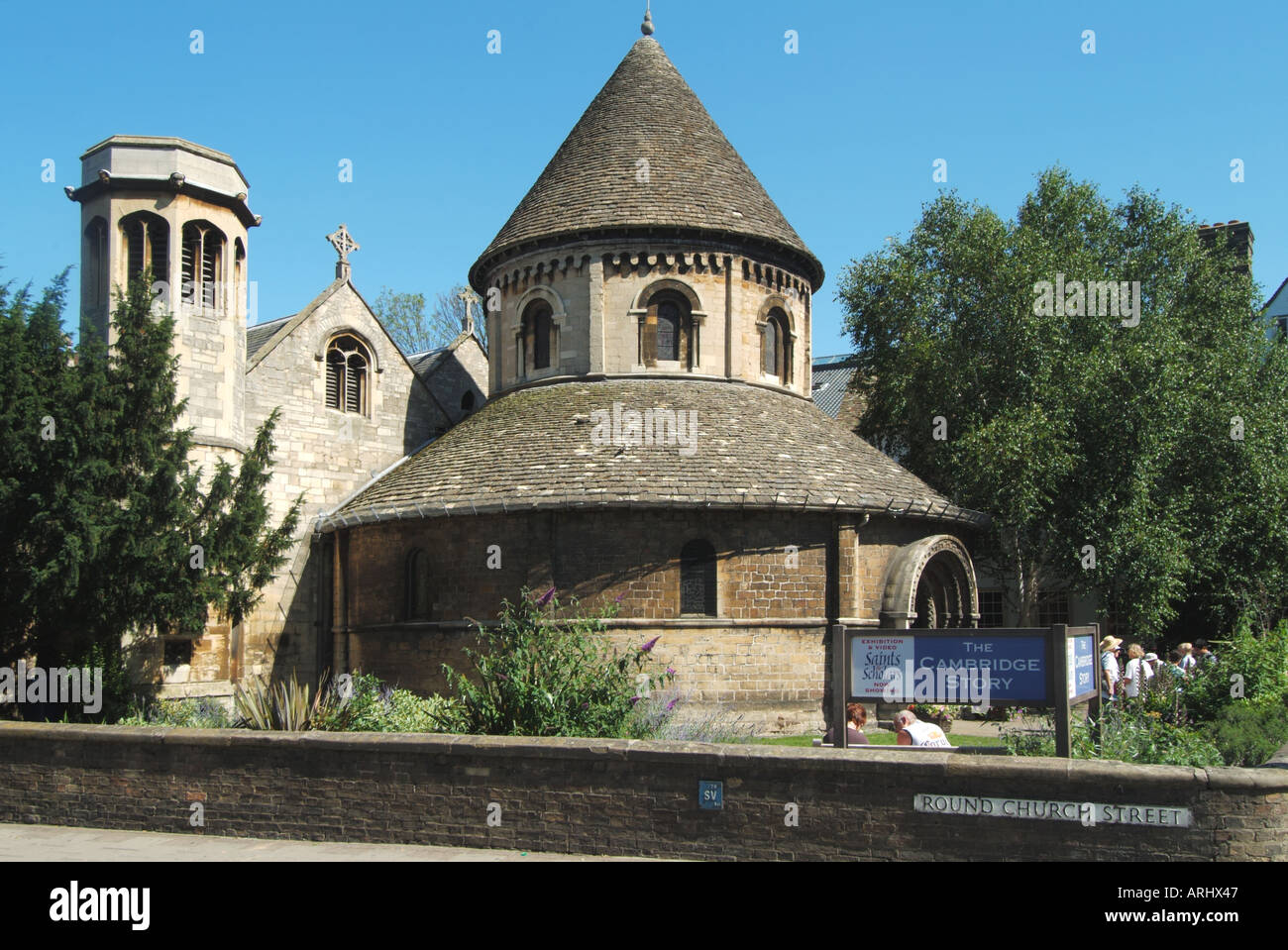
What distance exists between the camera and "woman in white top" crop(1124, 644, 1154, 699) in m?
16.3

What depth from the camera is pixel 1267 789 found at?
814 cm

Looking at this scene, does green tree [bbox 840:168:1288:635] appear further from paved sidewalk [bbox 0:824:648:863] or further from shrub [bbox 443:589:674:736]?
paved sidewalk [bbox 0:824:648:863]

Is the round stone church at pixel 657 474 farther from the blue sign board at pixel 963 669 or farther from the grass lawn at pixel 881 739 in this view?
the blue sign board at pixel 963 669

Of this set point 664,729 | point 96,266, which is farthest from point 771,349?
point 664,729

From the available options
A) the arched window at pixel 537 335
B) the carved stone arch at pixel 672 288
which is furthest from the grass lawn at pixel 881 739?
the arched window at pixel 537 335

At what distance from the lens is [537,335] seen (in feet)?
79.6

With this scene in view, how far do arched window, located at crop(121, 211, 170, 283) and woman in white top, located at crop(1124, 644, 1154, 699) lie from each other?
57.3 ft

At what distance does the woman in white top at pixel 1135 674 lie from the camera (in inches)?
642

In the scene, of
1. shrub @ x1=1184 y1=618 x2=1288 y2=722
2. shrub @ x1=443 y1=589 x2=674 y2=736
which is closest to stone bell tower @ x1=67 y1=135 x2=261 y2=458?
shrub @ x1=443 y1=589 x2=674 y2=736

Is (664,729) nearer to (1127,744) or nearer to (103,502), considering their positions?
(1127,744)

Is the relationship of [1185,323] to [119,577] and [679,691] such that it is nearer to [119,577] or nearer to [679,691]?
[679,691]

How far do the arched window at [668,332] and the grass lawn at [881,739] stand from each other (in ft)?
27.2

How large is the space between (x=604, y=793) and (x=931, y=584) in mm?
13126

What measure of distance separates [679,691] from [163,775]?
9.03m
